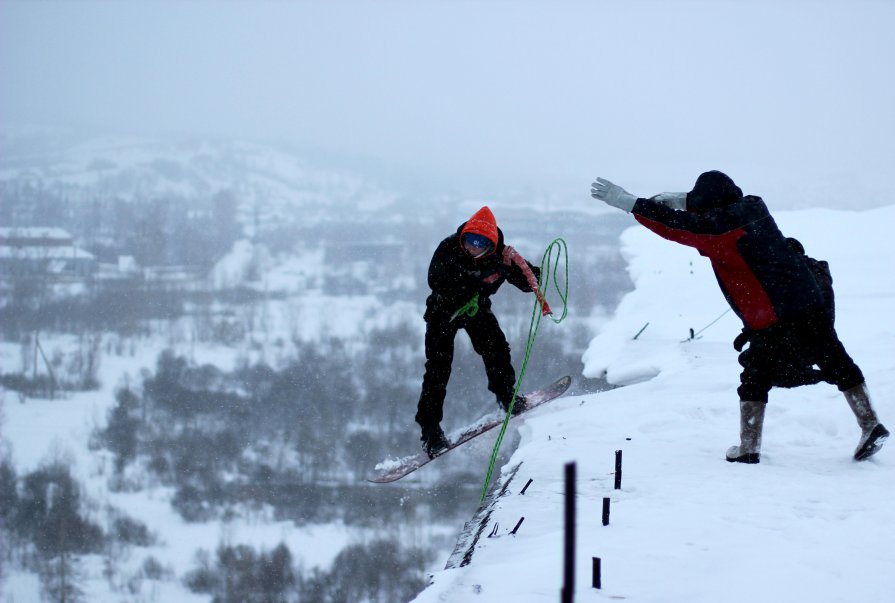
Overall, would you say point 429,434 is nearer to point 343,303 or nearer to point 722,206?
point 722,206

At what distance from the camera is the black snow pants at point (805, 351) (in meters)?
4.08

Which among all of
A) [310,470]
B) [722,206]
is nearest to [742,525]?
[722,206]

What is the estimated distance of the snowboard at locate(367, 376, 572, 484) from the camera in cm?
530

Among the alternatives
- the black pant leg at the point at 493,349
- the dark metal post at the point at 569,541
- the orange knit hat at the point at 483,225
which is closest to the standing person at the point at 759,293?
the orange knit hat at the point at 483,225

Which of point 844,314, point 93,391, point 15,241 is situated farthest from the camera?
point 15,241

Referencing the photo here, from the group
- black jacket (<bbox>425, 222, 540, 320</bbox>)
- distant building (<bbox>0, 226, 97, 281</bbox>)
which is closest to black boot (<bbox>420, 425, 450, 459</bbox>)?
black jacket (<bbox>425, 222, 540, 320</bbox>)

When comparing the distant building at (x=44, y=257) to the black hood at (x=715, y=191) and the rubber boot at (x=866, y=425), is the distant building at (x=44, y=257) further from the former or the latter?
the rubber boot at (x=866, y=425)

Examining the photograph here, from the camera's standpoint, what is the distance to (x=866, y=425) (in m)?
4.08

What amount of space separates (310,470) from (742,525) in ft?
181

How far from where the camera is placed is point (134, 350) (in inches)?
3123

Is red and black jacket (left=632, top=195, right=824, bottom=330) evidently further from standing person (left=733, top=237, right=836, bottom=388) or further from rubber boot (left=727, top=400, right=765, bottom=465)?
rubber boot (left=727, top=400, right=765, bottom=465)

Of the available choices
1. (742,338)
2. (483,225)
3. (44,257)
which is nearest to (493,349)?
(483,225)

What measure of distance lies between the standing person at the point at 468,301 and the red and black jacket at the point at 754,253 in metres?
1.16

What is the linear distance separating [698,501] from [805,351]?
123cm
